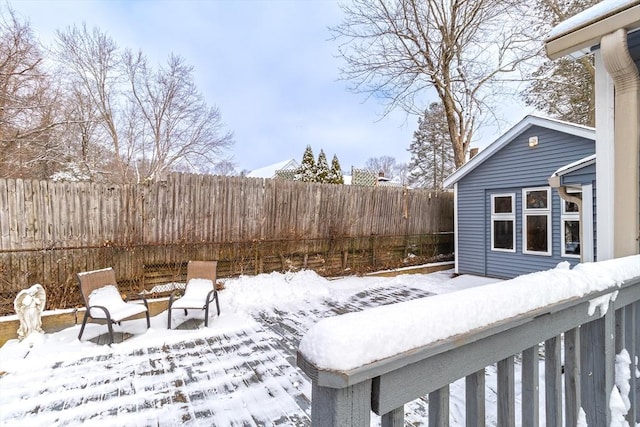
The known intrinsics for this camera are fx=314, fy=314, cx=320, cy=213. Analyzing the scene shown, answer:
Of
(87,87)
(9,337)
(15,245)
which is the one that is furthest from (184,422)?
(87,87)

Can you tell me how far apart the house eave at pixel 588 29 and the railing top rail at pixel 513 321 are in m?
1.84

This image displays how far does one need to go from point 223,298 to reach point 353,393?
517 centimetres

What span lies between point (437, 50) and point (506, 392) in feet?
40.5

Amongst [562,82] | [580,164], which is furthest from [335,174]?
[580,164]

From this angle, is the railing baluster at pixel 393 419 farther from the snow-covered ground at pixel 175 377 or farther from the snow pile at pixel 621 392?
the snow-covered ground at pixel 175 377

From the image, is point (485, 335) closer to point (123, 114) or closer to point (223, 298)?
point (223, 298)

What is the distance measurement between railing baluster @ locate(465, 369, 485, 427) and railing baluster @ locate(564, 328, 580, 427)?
0.54 m

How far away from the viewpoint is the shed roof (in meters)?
5.92

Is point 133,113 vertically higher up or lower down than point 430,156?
higher up

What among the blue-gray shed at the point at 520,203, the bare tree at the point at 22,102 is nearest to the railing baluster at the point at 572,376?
the blue-gray shed at the point at 520,203

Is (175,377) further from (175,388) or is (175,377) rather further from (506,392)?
(506,392)

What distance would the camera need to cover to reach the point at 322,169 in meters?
12.5

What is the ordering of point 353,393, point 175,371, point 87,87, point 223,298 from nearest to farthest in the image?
point 353,393 < point 175,371 < point 223,298 < point 87,87

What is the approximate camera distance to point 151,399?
8.96 feet
